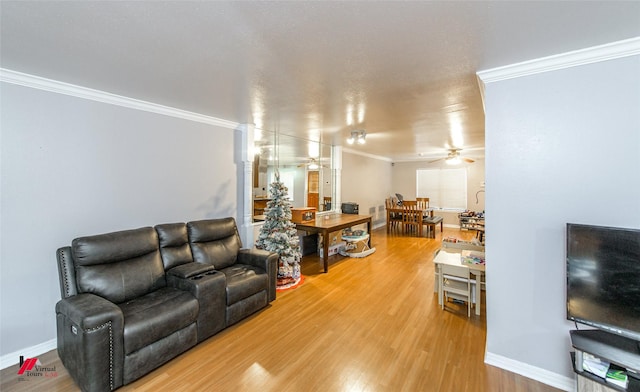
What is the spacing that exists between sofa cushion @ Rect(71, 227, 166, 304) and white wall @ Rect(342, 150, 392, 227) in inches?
188

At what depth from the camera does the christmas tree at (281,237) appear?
3895 millimetres

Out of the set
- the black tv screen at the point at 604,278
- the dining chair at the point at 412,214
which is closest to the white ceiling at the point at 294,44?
the black tv screen at the point at 604,278

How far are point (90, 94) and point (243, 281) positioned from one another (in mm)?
2486

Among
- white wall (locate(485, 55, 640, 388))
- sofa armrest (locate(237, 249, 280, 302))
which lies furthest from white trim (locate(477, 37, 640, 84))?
sofa armrest (locate(237, 249, 280, 302))

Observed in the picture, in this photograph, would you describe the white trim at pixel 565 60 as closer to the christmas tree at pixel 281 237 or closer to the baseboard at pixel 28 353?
the christmas tree at pixel 281 237

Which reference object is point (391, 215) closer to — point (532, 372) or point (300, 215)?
point (300, 215)

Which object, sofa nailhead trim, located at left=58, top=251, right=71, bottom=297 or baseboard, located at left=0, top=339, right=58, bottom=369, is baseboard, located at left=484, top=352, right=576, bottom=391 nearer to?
sofa nailhead trim, located at left=58, top=251, right=71, bottom=297

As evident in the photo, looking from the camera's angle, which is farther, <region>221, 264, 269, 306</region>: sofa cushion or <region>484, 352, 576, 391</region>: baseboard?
<region>221, 264, 269, 306</region>: sofa cushion

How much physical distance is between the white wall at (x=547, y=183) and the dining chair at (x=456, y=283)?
846 millimetres

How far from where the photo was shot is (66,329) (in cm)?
199

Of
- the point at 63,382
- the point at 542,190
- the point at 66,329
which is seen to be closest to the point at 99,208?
the point at 66,329

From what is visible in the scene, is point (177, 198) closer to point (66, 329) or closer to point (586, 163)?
point (66, 329)

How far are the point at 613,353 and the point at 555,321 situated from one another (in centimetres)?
52

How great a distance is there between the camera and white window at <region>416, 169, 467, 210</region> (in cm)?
855
